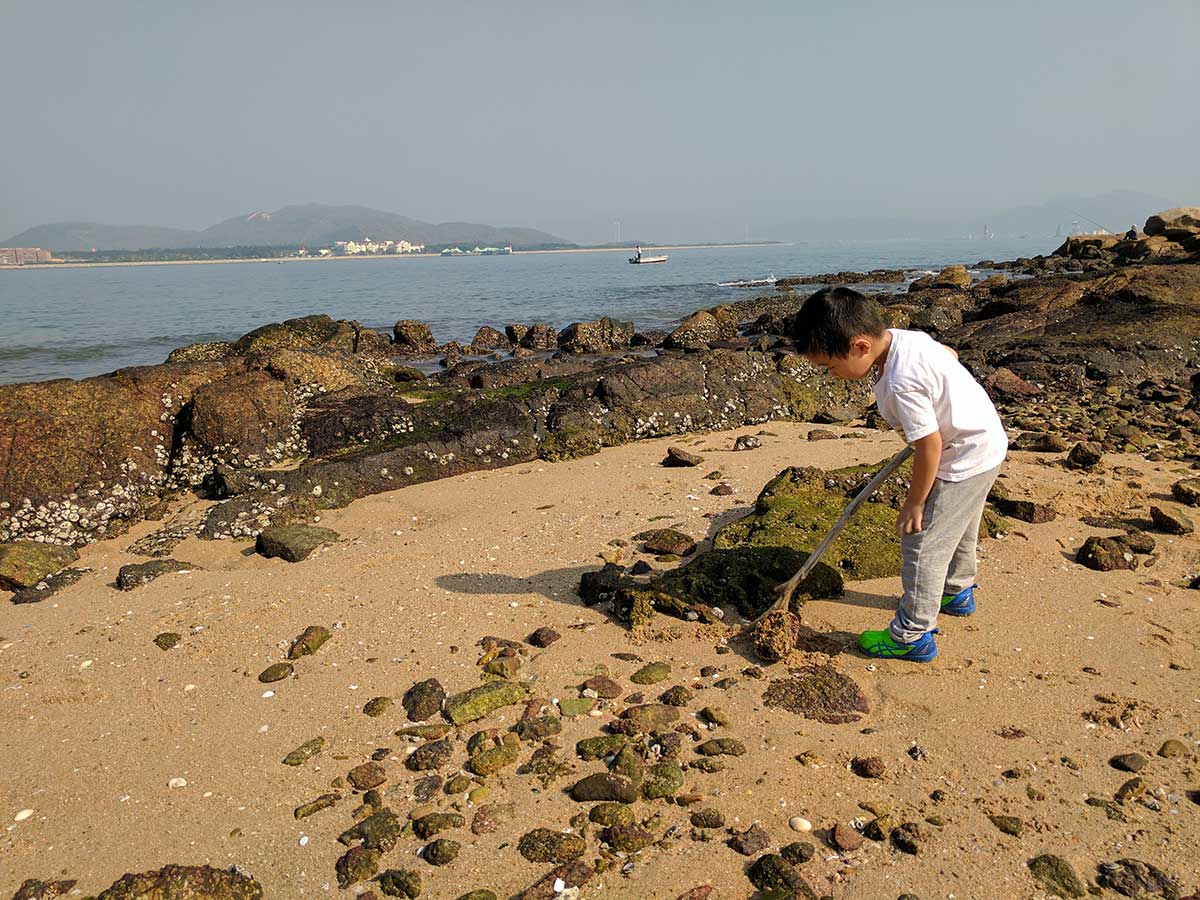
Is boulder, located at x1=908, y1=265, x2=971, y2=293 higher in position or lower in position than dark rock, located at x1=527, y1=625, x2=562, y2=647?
higher

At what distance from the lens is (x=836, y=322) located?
370 cm

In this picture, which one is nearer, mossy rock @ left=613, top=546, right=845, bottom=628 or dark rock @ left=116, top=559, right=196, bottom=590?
mossy rock @ left=613, top=546, right=845, bottom=628

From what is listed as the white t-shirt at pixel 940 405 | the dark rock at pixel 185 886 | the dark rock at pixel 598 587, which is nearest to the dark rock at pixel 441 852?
the dark rock at pixel 185 886

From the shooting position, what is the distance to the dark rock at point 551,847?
2.91 meters

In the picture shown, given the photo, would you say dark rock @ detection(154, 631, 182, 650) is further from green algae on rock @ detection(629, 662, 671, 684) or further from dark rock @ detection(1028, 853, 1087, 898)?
dark rock @ detection(1028, 853, 1087, 898)

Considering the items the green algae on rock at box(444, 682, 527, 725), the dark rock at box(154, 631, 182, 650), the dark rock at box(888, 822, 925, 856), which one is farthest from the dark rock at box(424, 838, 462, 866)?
the dark rock at box(154, 631, 182, 650)

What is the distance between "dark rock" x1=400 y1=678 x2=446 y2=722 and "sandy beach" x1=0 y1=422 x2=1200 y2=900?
0.29ft

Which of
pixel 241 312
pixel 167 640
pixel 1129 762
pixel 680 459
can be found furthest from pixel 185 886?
pixel 241 312

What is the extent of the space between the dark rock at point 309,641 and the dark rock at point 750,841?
2.64m

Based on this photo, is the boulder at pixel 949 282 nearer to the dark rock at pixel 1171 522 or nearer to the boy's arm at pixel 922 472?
the dark rock at pixel 1171 522

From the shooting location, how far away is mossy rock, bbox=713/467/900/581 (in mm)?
5062

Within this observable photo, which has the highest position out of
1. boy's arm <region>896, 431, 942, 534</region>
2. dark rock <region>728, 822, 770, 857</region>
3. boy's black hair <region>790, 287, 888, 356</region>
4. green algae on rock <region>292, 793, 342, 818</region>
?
boy's black hair <region>790, 287, 888, 356</region>

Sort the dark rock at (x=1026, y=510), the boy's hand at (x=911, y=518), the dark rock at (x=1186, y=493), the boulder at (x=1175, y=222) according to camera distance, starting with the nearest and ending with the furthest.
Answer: the boy's hand at (x=911, y=518), the dark rock at (x=1026, y=510), the dark rock at (x=1186, y=493), the boulder at (x=1175, y=222)

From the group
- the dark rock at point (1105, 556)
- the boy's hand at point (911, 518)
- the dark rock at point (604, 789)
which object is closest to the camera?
the dark rock at point (604, 789)
